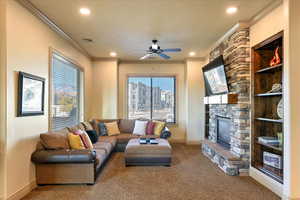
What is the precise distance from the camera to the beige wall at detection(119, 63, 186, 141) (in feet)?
25.8

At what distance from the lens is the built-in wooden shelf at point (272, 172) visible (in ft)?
11.1

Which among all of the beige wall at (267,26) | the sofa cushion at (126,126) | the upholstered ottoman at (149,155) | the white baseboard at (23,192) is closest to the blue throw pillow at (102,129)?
the sofa cushion at (126,126)

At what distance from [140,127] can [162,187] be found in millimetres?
3054

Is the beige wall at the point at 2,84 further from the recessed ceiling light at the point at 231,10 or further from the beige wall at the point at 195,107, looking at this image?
the beige wall at the point at 195,107

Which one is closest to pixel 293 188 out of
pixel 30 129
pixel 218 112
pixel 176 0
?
pixel 218 112

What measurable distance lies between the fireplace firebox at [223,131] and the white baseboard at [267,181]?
1028 millimetres

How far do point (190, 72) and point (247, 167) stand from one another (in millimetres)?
4029

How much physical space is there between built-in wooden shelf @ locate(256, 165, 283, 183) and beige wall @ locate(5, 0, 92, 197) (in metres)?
4.07

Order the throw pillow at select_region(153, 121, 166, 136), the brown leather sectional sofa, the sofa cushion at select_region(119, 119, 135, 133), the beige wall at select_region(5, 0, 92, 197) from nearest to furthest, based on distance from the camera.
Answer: the beige wall at select_region(5, 0, 92, 197) → the brown leather sectional sofa → the throw pillow at select_region(153, 121, 166, 136) → the sofa cushion at select_region(119, 119, 135, 133)

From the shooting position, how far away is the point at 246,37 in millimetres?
4293

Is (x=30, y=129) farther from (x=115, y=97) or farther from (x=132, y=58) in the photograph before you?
(x=132, y=58)

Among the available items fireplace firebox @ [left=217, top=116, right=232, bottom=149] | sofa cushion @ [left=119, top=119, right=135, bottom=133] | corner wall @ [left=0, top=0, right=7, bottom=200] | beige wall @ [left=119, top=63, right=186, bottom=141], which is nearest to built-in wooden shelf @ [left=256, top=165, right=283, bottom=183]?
fireplace firebox @ [left=217, top=116, right=232, bottom=149]

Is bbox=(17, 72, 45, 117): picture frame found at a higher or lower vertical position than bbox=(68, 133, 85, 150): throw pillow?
higher

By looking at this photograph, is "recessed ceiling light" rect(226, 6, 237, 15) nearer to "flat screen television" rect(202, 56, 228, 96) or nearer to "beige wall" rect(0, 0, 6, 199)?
"flat screen television" rect(202, 56, 228, 96)
